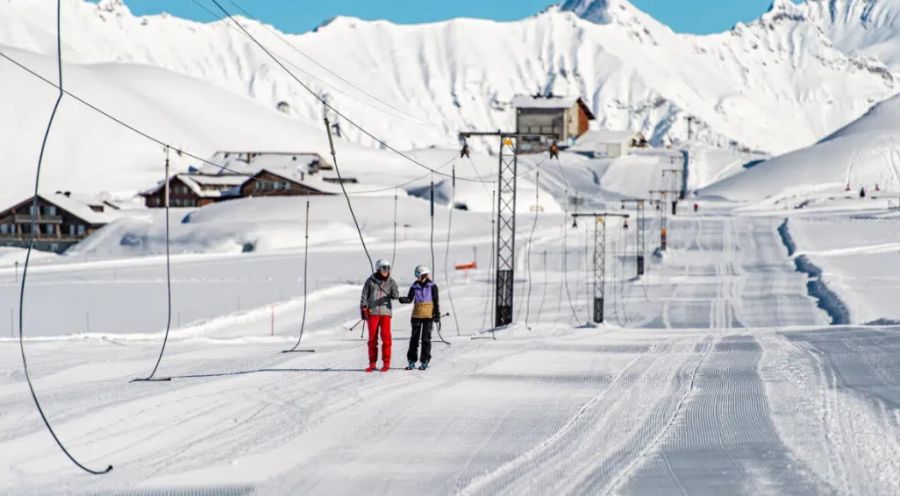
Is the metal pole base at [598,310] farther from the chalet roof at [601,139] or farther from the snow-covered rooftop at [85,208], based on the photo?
the chalet roof at [601,139]

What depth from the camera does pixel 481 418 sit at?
12.2m

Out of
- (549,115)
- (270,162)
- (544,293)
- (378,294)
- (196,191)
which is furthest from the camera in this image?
(549,115)

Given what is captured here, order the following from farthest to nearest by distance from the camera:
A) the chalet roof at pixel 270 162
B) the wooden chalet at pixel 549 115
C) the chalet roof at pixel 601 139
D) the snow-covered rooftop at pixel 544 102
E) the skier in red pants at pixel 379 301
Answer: the snow-covered rooftop at pixel 544 102 → the wooden chalet at pixel 549 115 → the chalet roof at pixel 601 139 → the chalet roof at pixel 270 162 → the skier in red pants at pixel 379 301

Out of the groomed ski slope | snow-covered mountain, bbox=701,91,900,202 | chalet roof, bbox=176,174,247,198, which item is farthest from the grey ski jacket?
snow-covered mountain, bbox=701,91,900,202

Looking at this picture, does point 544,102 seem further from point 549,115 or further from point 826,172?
point 826,172

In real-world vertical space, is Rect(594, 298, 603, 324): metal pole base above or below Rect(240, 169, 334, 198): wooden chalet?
below

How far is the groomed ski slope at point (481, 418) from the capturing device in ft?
30.4

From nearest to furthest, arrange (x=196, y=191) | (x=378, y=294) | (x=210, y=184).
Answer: (x=378, y=294)
(x=196, y=191)
(x=210, y=184)

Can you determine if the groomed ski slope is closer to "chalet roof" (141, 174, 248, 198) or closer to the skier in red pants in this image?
the skier in red pants

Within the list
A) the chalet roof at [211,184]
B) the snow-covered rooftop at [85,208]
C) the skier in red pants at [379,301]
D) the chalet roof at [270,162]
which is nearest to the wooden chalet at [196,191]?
→ the chalet roof at [211,184]

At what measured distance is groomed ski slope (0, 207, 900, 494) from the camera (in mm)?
9273

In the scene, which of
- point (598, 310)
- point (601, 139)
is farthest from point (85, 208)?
point (601, 139)

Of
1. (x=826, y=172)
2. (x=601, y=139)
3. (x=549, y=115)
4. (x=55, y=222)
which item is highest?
(x=549, y=115)

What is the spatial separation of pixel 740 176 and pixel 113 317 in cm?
13780
